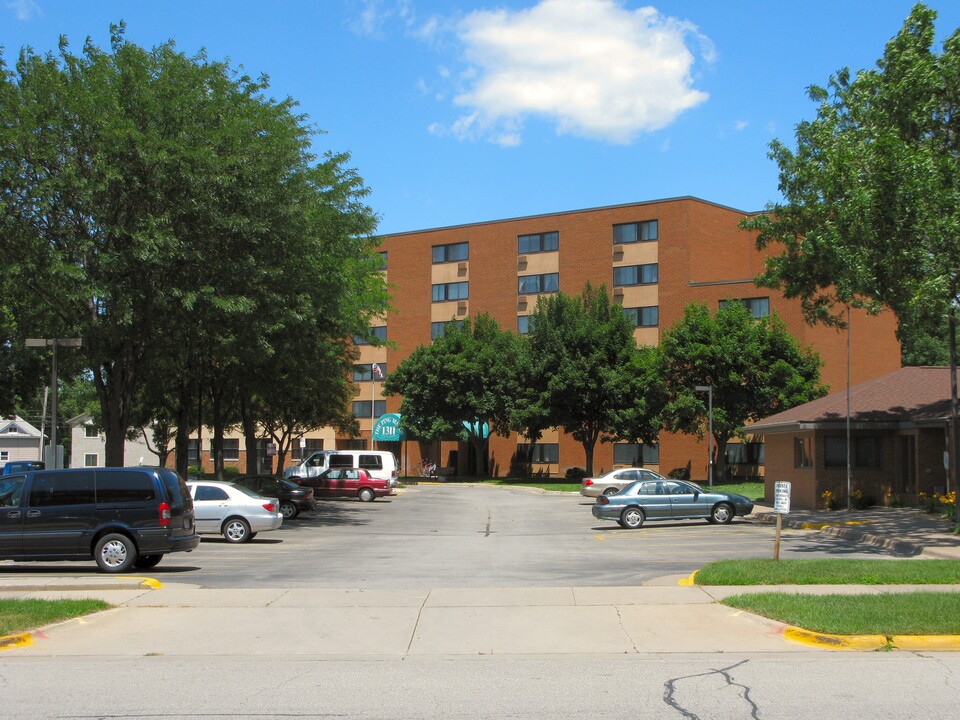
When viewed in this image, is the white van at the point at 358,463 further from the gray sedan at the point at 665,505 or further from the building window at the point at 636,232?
the building window at the point at 636,232

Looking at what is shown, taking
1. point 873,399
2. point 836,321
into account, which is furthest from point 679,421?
point 836,321

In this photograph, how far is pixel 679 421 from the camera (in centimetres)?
5334

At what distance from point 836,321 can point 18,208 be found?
75.1 ft

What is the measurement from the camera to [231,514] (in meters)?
23.0

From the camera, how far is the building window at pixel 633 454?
65.4m

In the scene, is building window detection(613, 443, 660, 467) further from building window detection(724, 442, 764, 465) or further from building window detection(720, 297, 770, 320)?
building window detection(720, 297, 770, 320)

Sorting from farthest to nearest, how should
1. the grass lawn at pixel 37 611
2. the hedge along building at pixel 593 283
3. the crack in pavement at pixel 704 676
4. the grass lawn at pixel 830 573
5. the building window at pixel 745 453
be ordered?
the hedge along building at pixel 593 283, the building window at pixel 745 453, the grass lawn at pixel 830 573, the grass lawn at pixel 37 611, the crack in pavement at pixel 704 676

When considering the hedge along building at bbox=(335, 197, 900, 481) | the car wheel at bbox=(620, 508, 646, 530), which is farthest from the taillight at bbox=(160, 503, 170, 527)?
the hedge along building at bbox=(335, 197, 900, 481)

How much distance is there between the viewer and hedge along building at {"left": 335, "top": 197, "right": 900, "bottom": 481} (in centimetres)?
6222

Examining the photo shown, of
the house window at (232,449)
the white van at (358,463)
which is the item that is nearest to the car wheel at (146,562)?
the white van at (358,463)

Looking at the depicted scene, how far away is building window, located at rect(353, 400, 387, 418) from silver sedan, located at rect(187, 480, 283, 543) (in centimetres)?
5417

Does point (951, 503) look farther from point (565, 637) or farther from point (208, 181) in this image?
point (208, 181)

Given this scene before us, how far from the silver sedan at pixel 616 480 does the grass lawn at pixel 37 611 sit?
2736cm

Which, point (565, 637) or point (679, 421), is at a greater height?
point (679, 421)
